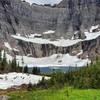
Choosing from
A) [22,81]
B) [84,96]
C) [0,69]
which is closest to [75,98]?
[84,96]

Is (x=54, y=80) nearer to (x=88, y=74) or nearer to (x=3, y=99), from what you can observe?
(x=88, y=74)

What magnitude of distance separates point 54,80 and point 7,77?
3078 cm

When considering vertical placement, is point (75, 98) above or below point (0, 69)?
below

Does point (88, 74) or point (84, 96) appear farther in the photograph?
point (88, 74)

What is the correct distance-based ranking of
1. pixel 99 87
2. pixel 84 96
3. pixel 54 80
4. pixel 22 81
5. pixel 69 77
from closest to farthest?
pixel 84 96, pixel 99 87, pixel 54 80, pixel 69 77, pixel 22 81

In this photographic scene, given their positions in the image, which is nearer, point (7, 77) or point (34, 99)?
point (34, 99)

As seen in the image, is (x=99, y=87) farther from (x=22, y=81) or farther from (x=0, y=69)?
(x=0, y=69)

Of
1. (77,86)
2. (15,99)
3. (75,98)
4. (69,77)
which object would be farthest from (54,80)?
(75,98)

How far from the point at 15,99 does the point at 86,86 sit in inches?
538

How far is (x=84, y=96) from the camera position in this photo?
3994cm

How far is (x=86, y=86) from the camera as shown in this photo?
5456 cm

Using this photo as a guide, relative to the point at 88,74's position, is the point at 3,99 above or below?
below

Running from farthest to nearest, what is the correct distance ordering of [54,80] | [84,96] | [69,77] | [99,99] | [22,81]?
[22,81], [69,77], [54,80], [84,96], [99,99]

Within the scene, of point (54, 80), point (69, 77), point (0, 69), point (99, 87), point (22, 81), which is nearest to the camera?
point (99, 87)
